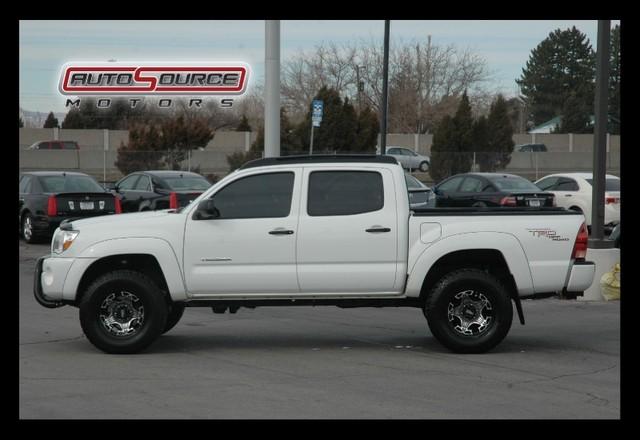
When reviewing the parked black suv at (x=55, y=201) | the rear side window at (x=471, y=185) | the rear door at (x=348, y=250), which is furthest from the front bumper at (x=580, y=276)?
the rear side window at (x=471, y=185)

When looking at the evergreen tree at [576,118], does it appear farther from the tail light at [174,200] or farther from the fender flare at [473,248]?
the fender flare at [473,248]

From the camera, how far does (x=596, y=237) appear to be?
15.1 m

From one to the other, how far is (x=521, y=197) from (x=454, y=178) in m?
2.54

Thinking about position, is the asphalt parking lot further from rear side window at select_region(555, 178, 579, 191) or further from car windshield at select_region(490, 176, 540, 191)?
rear side window at select_region(555, 178, 579, 191)

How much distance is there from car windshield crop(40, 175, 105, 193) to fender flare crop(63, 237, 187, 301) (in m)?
12.1

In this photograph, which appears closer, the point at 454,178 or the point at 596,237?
the point at 596,237

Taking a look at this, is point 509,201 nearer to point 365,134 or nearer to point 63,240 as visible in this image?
Result: point 63,240

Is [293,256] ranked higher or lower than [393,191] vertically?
lower

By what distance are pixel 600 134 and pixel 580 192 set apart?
10523 millimetres

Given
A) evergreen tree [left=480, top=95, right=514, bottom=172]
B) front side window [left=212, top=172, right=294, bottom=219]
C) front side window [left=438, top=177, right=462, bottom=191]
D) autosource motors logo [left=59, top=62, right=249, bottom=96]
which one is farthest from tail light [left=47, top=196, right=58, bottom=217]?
evergreen tree [left=480, top=95, right=514, bottom=172]

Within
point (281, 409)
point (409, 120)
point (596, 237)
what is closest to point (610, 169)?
point (409, 120)

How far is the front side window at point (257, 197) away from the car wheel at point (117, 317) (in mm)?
1090

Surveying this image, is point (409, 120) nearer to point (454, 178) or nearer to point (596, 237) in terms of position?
point (454, 178)

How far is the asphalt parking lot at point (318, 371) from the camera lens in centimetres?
762
